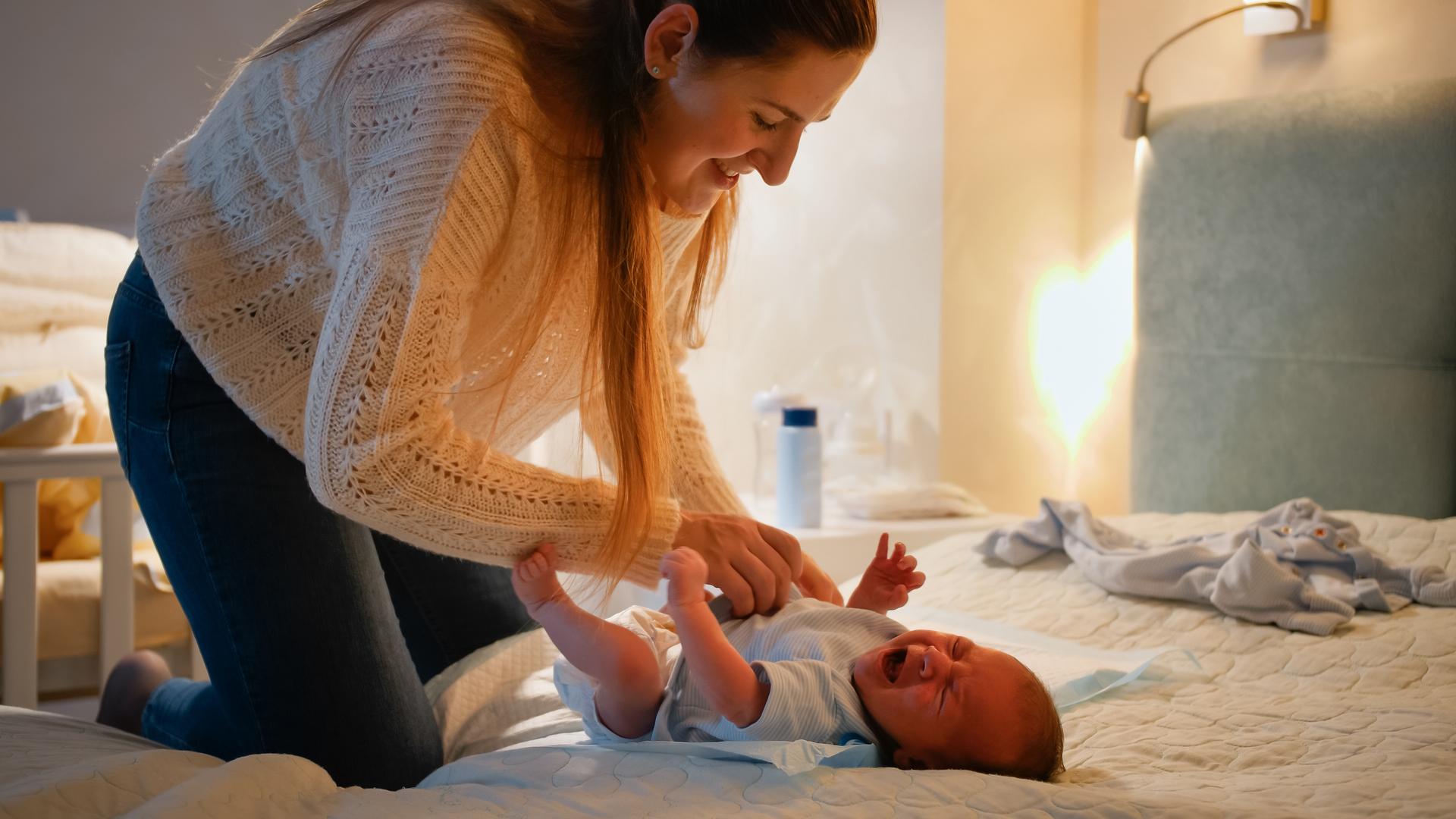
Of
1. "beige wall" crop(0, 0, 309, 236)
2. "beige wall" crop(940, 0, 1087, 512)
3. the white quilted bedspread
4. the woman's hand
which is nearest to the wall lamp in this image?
"beige wall" crop(940, 0, 1087, 512)

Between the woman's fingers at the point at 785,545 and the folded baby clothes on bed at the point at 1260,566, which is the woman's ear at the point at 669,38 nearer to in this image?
the woman's fingers at the point at 785,545

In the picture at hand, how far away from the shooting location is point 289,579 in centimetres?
120

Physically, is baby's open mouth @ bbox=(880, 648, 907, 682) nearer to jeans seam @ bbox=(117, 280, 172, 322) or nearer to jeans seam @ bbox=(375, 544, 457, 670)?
jeans seam @ bbox=(375, 544, 457, 670)

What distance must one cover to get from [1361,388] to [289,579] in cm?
195

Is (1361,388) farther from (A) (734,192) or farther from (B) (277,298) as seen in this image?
(B) (277,298)

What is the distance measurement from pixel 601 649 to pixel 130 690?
81cm

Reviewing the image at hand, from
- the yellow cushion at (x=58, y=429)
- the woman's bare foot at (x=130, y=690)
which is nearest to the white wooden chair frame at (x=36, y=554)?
the yellow cushion at (x=58, y=429)

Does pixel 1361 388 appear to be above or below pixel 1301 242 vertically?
below

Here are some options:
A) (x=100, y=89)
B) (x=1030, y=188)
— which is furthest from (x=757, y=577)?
(x=100, y=89)

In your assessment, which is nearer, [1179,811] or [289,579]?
[1179,811]

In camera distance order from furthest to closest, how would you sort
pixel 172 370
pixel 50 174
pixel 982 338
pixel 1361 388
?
1. pixel 50 174
2. pixel 982 338
3. pixel 1361 388
4. pixel 172 370

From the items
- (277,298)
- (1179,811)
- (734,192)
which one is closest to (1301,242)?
(734,192)

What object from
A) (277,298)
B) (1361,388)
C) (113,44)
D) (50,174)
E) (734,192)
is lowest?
(1361,388)

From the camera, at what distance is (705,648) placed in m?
1.02
